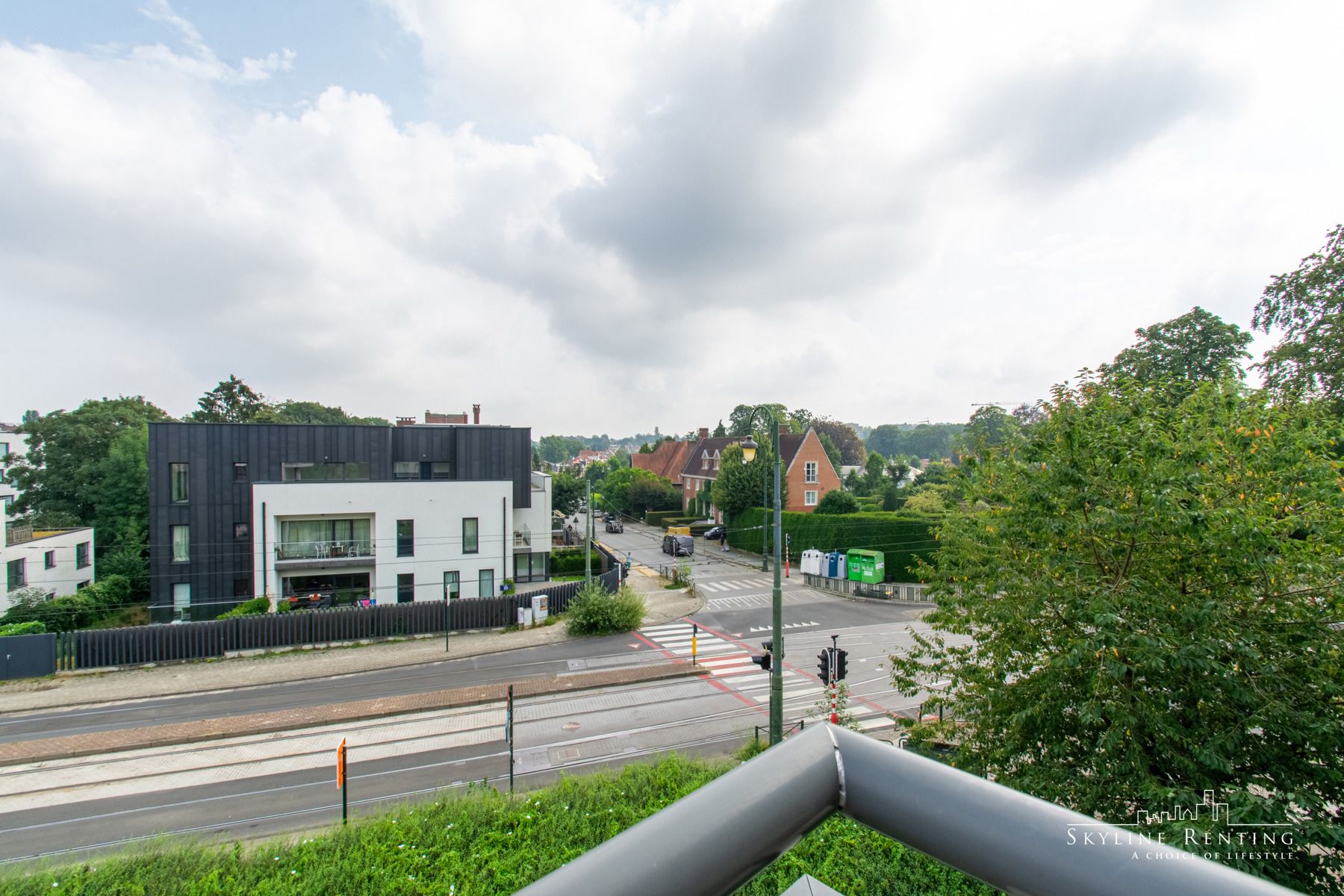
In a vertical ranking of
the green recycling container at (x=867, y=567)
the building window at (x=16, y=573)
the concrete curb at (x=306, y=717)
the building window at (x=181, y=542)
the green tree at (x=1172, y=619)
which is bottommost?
the concrete curb at (x=306, y=717)

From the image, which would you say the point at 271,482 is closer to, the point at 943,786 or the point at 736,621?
the point at 736,621

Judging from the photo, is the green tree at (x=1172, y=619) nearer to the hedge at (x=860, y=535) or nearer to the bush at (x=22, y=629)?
the hedge at (x=860, y=535)

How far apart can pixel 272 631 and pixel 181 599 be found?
909 cm

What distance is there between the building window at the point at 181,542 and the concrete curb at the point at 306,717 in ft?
48.5

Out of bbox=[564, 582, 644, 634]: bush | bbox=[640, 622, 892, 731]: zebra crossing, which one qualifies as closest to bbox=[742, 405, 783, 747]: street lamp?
bbox=[640, 622, 892, 731]: zebra crossing

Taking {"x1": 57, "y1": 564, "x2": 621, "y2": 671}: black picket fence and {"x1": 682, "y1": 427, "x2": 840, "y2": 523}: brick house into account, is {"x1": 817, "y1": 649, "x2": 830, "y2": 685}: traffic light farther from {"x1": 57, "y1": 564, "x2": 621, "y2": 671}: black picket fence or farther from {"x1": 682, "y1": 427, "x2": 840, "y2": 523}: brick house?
{"x1": 682, "y1": 427, "x2": 840, "y2": 523}: brick house

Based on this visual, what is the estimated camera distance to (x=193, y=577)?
28.1 meters

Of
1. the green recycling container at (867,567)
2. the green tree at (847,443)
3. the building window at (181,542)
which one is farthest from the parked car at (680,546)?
the green tree at (847,443)

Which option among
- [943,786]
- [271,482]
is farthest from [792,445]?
[943,786]

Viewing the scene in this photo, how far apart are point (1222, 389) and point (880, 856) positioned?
6.85 metres

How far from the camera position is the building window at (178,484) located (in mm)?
28281

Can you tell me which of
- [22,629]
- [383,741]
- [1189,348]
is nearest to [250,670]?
[22,629]

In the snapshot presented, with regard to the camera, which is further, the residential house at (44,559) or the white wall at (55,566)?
the residential house at (44,559)

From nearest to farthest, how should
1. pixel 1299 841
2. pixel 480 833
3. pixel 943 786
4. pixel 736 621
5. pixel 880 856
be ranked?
pixel 943 786, pixel 1299 841, pixel 880 856, pixel 480 833, pixel 736 621
